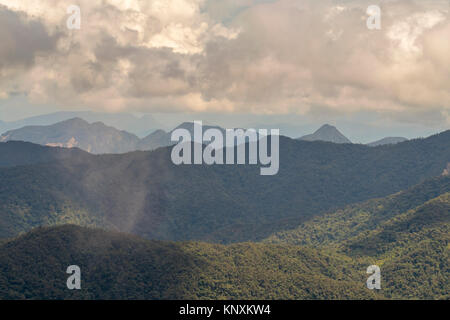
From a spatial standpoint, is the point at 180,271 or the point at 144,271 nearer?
the point at 144,271

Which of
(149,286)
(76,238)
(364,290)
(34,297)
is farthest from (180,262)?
(364,290)

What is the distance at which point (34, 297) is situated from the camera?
451 ft

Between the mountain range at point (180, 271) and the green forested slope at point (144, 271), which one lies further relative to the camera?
the mountain range at point (180, 271)

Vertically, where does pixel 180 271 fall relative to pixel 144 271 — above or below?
above

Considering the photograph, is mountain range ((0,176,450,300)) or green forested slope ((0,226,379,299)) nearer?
green forested slope ((0,226,379,299))

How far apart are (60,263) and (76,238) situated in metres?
11.7

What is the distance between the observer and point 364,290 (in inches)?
6806
